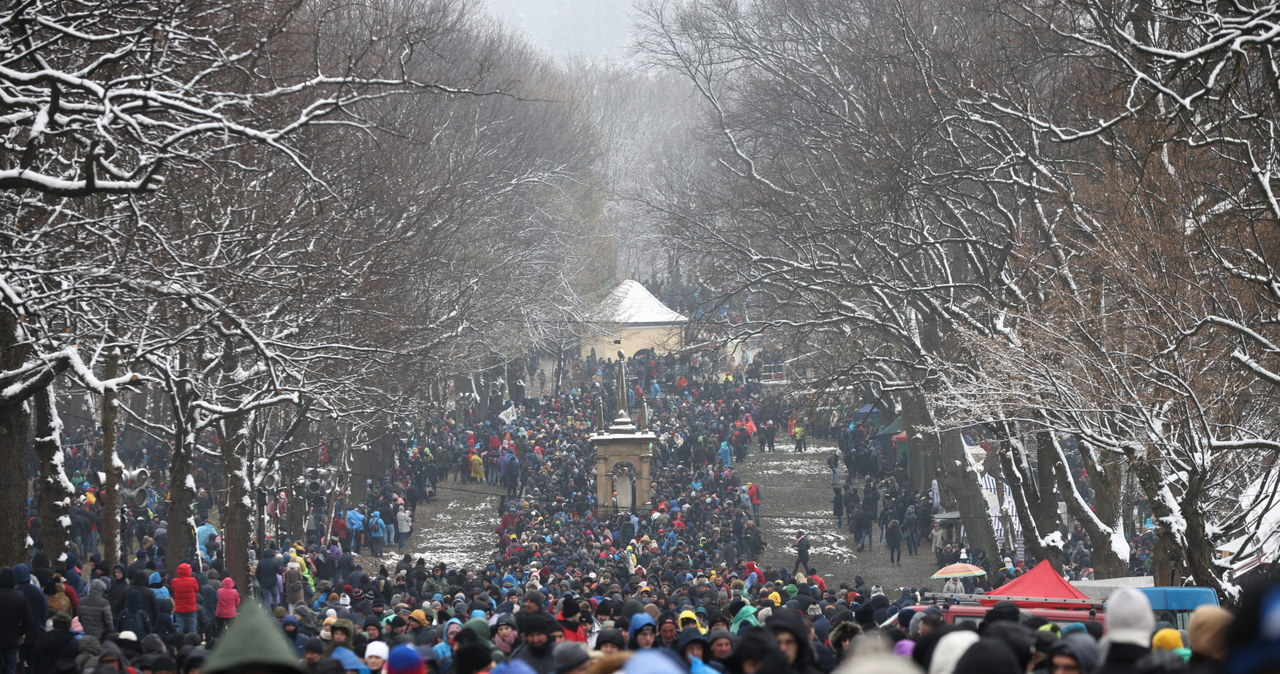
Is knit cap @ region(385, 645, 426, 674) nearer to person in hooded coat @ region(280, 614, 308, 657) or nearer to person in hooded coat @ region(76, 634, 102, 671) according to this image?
person in hooded coat @ region(76, 634, 102, 671)

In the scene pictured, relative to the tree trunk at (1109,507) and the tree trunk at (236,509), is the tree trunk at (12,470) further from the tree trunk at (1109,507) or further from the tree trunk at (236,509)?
the tree trunk at (1109,507)

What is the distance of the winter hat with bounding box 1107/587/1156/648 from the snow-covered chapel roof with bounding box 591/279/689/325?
6146 cm

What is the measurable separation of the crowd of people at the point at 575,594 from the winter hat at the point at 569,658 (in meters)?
0.01

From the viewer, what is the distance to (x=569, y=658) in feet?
25.4

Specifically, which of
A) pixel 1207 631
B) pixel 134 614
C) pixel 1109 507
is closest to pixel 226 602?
pixel 134 614

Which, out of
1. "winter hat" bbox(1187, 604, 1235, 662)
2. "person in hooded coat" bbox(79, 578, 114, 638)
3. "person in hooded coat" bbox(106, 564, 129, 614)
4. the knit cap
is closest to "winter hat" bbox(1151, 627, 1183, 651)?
"winter hat" bbox(1187, 604, 1235, 662)

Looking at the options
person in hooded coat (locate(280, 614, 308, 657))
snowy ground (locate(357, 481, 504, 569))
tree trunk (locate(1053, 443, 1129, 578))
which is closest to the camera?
person in hooded coat (locate(280, 614, 308, 657))

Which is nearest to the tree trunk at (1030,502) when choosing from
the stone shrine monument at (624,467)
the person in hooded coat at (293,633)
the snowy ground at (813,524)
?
the snowy ground at (813,524)

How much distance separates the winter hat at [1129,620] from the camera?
23.4 ft

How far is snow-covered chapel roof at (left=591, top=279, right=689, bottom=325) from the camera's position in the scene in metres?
70.1

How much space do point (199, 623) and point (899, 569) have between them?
1741 cm

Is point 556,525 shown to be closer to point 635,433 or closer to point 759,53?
point 635,433

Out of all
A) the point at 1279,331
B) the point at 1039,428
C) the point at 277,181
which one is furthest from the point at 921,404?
the point at 1279,331

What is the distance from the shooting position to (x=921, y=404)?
36.0 meters
